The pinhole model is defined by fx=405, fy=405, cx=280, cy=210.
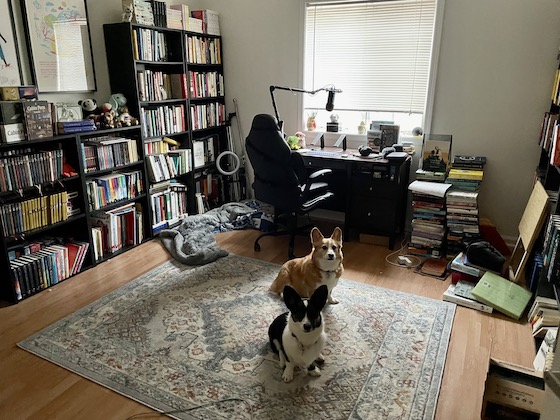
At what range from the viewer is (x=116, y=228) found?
10.8 ft

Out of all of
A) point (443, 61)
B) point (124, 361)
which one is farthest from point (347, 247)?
point (124, 361)

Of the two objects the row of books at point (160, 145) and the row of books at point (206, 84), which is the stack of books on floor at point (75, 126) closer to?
the row of books at point (160, 145)

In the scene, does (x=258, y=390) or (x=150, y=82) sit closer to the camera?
(x=258, y=390)

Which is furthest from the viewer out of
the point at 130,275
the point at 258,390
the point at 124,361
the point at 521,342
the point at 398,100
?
the point at 398,100

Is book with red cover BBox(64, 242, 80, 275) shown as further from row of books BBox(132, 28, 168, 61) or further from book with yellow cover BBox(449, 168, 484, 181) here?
book with yellow cover BBox(449, 168, 484, 181)

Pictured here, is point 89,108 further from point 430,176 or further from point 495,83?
point 495,83

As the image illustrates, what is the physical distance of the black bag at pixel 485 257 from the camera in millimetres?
2723

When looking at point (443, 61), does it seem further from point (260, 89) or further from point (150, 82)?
point (150, 82)

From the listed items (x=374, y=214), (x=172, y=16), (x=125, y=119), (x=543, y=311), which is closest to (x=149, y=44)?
(x=172, y=16)

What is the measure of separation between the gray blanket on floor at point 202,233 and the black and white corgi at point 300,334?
4.33 feet

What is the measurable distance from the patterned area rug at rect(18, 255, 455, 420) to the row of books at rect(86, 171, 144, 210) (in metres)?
0.76

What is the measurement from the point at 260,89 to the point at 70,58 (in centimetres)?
182

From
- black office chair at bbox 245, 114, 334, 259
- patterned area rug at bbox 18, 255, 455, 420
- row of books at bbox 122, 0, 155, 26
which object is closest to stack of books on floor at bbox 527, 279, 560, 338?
patterned area rug at bbox 18, 255, 455, 420

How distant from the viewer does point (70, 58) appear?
121 inches
